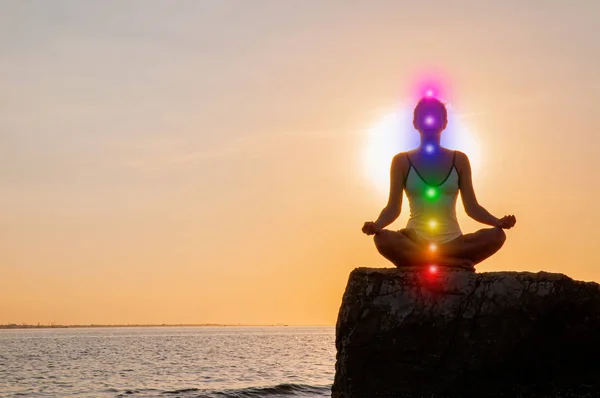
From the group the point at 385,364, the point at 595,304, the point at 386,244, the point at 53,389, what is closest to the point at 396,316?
the point at 385,364

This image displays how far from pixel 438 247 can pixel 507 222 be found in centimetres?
68

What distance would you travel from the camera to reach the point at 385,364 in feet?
20.2

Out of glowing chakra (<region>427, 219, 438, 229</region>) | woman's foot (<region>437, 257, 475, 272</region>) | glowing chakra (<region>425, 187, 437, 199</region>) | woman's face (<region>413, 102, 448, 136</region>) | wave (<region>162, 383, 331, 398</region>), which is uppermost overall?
woman's face (<region>413, 102, 448, 136</region>)

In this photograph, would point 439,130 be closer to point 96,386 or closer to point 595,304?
point 595,304

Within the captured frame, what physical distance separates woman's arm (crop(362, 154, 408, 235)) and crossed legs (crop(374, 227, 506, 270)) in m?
0.27

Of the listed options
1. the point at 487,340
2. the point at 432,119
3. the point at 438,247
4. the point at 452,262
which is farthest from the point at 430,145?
the point at 487,340

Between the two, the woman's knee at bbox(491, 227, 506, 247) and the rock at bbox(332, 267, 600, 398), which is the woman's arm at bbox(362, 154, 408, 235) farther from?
the rock at bbox(332, 267, 600, 398)

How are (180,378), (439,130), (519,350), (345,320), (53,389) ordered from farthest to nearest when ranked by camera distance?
(180,378) → (53,389) → (439,130) → (345,320) → (519,350)

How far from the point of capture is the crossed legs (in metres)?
6.81

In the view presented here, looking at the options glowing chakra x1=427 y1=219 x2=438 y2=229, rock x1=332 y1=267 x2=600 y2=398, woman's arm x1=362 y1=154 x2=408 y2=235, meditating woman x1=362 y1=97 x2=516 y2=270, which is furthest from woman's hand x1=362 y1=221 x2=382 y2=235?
rock x1=332 y1=267 x2=600 y2=398

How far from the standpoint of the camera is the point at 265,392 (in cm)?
2511

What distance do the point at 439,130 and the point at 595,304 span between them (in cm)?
226

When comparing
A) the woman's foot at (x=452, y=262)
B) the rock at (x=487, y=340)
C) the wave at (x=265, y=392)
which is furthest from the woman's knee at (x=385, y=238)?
the wave at (x=265, y=392)

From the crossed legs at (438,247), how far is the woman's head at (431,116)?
1.11 m
